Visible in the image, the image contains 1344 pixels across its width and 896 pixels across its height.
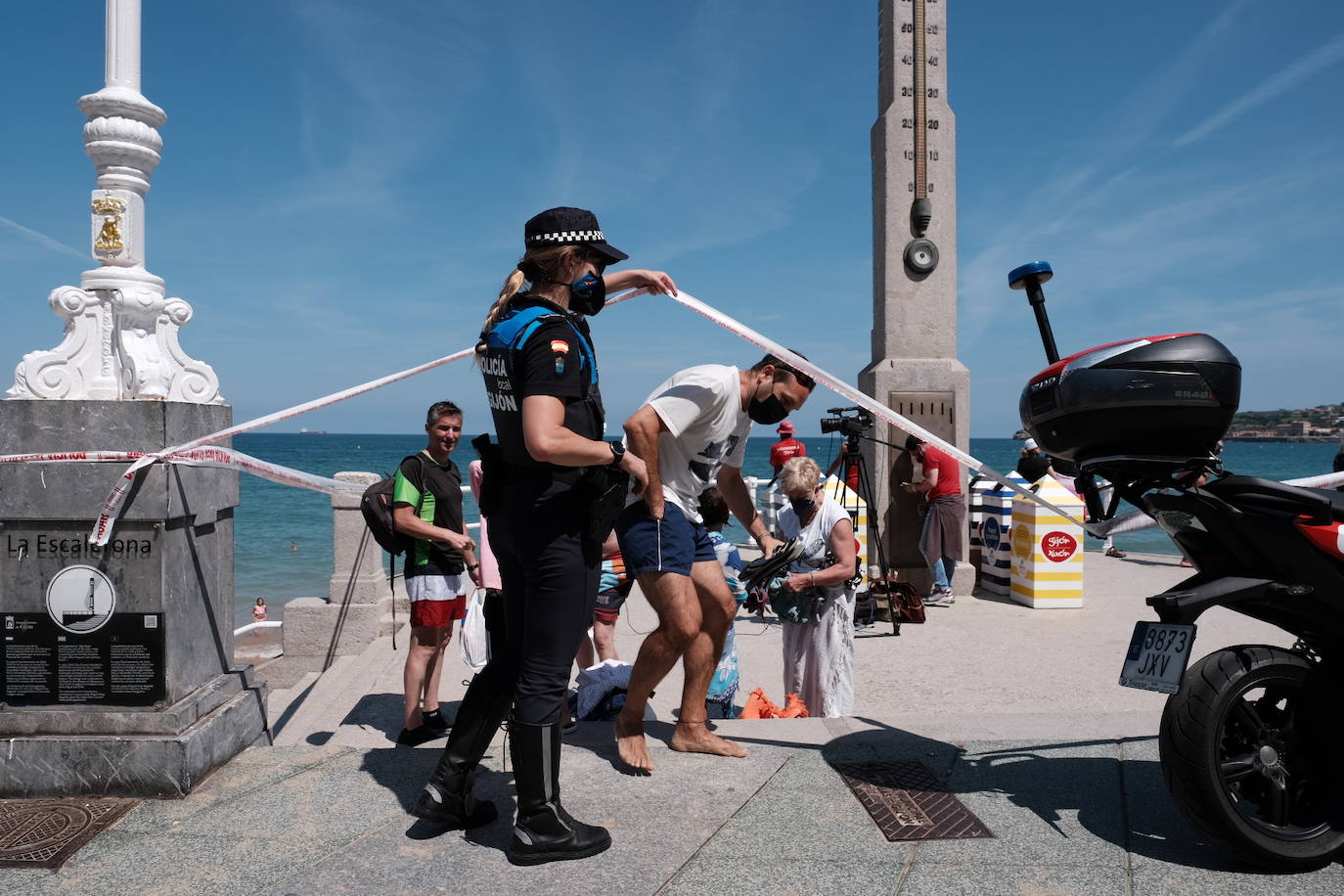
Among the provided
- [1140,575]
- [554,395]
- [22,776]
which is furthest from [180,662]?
[1140,575]

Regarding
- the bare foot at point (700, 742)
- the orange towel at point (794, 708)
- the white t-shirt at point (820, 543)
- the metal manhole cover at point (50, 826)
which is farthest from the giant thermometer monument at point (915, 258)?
the metal manhole cover at point (50, 826)

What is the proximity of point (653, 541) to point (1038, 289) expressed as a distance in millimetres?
1659

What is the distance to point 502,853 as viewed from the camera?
2709mm

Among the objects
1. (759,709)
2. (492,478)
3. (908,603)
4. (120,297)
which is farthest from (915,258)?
(120,297)

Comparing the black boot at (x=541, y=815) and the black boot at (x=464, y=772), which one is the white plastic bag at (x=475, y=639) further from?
the black boot at (x=541, y=815)

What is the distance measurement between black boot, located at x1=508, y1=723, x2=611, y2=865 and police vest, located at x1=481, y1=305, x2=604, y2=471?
819 mm

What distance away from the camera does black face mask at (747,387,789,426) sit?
3.78 m

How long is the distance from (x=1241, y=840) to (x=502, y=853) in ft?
6.77

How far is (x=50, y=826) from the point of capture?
2.95m

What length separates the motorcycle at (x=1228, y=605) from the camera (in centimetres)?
254

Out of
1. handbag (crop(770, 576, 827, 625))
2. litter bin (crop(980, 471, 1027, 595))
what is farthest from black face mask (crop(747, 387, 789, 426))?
litter bin (crop(980, 471, 1027, 595))

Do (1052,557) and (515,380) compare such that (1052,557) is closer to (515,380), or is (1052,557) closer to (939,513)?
(939,513)

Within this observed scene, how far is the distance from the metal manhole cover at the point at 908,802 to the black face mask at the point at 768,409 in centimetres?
139

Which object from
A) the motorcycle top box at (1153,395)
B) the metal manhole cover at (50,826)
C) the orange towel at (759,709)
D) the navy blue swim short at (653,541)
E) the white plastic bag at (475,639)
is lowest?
the orange towel at (759,709)
